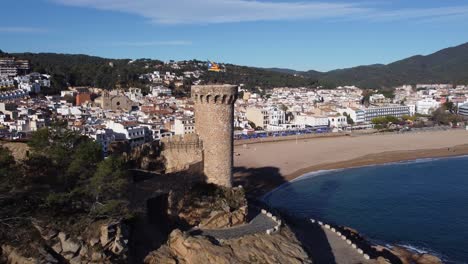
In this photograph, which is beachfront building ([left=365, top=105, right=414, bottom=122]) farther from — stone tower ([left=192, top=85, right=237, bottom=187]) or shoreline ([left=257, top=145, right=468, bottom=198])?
stone tower ([left=192, top=85, right=237, bottom=187])

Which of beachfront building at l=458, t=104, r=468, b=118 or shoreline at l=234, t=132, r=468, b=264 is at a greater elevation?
beachfront building at l=458, t=104, r=468, b=118

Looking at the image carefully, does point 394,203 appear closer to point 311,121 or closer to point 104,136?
point 104,136

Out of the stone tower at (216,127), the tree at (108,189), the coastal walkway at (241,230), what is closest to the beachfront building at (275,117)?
the stone tower at (216,127)

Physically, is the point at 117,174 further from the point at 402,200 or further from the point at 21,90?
the point at 21,90

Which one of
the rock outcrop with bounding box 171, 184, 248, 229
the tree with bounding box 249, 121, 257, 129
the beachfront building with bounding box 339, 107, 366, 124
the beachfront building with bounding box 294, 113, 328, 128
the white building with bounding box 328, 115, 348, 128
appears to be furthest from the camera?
the beachfront building with bounding box 339, 107, 366, 124

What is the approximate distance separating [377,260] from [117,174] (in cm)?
973

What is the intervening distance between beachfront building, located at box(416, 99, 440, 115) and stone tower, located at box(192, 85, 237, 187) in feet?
241

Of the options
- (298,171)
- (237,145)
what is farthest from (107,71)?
(298,171)

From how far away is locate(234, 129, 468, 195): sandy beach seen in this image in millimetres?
34312

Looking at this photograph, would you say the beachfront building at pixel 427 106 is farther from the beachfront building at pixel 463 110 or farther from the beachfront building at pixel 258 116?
the beachfront building at pixel 258 116

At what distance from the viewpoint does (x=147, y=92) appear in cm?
8500

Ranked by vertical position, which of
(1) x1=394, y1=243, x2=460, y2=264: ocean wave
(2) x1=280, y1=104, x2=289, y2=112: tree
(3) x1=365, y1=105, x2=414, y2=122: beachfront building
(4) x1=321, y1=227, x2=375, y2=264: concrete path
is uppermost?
(2) x1=280, y1=104, x2=289, y2=112: tree

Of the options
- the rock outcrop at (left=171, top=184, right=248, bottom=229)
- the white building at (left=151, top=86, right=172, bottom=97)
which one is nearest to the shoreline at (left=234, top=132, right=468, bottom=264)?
the rock outcrop at (left=171, top=184, right=248, bottom=229)

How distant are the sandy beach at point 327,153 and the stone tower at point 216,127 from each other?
1307 centimetres
